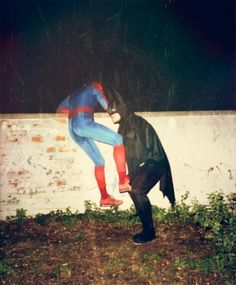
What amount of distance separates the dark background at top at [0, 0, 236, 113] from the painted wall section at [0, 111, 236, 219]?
1.14 ft

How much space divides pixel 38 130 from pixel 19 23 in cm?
253

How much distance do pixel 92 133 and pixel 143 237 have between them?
86.7 inches

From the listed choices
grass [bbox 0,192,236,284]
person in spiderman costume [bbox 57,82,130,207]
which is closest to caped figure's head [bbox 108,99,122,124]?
person in spiderman costume [bbox 57,82,130,207]

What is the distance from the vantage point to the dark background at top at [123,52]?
6.57 m

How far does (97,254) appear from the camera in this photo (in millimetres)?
5211

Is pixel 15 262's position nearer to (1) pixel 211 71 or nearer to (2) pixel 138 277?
(2) pixel 138 277

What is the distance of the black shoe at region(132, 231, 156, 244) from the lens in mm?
5641

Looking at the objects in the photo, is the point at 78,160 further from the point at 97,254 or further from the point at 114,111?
the point at 97,254

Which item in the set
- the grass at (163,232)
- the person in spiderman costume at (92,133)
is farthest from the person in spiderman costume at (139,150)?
the grass at (163,232)

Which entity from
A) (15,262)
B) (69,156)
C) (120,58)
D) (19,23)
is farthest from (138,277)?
(19,23)

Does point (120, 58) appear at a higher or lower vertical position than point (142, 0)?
lower

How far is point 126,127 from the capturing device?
21.0ft

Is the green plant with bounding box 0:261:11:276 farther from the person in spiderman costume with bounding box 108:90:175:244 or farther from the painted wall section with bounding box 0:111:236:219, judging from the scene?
the person in spiderman costume with bounding box 108:90:175:244

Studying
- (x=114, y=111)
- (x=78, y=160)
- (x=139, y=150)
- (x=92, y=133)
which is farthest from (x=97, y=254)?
(x=114, y=111)
